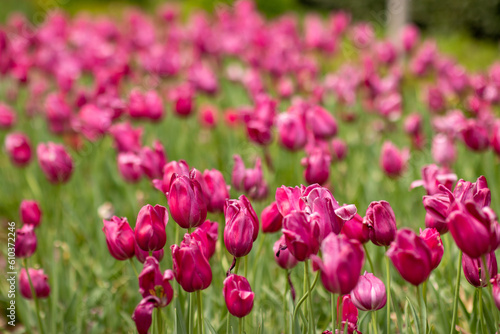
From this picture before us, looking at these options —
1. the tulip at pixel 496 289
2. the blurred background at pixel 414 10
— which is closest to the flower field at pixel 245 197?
the tulip at pixel 496 289

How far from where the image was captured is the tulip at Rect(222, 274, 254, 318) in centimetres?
123

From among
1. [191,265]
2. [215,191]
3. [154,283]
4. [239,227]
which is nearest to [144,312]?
[154,283]

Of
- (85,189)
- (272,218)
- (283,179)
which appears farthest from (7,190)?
(272,218)

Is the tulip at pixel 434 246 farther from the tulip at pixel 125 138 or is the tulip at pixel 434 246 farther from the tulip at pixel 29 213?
the tulip at pixel 125 138

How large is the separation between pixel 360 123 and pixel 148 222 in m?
2.91

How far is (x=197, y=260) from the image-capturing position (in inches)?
47.8

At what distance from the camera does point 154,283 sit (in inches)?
50.7

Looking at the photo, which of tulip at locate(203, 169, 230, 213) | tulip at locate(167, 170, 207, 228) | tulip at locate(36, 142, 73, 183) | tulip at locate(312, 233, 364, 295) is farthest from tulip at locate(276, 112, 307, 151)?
tulip at locate(312, 233, 364, 295)

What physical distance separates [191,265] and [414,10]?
976 centimetres

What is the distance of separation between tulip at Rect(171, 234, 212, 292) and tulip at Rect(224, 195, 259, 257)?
3.2 inches

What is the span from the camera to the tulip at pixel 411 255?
1.09 metres

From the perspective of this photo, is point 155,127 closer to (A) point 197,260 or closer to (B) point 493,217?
(A) point 197,260

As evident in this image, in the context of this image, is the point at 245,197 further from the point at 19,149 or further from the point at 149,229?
the point at 19,149

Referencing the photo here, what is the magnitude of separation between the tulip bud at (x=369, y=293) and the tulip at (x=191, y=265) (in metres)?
0.33
